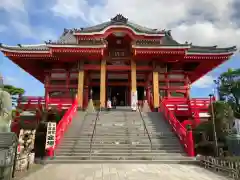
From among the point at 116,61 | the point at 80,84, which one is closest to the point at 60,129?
the point at 80,84

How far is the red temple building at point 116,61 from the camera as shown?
17516mm

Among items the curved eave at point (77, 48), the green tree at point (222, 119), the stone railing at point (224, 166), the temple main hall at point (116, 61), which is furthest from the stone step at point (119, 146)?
the curved eave at point (77, 48)

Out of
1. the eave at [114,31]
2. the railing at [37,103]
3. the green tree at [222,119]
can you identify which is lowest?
the green tree at [222,119]

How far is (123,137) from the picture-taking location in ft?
37.9

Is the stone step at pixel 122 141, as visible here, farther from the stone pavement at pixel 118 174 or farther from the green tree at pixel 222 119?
the stone pavement at pixel 118 174

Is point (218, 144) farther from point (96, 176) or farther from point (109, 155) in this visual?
point (96, 176)

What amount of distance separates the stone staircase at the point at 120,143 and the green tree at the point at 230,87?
1257cm

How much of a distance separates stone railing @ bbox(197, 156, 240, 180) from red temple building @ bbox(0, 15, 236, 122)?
9.03 meters

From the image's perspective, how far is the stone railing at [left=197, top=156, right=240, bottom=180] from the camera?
252 inches

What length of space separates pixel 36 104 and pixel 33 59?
474 centimetres

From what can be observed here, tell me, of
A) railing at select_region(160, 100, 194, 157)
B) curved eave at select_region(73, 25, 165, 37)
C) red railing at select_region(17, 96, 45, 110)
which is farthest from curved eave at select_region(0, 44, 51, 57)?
railing at select_region(160, 100, 194, 157)

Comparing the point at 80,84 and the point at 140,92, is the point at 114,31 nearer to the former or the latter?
the point at 80,84

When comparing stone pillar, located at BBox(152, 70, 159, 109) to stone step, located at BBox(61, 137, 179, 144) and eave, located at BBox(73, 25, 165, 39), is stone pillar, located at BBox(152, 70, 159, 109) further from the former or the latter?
stone step, located at BBox(61, 137, 179, 144)

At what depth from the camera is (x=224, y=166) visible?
23.1 feet
